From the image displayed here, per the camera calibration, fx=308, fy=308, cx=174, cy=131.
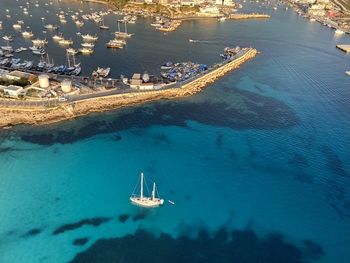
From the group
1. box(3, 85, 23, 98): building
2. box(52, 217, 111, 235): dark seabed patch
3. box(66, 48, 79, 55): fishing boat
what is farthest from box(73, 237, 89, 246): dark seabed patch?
box(66, 48, 79, 55): fishing boat

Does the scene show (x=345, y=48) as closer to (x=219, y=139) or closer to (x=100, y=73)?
(x=219, y=139)

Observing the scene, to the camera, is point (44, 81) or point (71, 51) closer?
point (44, 81)

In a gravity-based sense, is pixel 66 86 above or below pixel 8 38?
above

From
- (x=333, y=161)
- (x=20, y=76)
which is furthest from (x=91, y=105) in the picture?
(x=333, y=161)

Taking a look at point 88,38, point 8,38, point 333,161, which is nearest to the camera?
point 333,161

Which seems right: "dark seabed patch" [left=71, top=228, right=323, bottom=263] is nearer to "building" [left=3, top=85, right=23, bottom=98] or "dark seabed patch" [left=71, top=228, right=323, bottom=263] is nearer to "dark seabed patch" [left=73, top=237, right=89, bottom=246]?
"dark seabed patch" [left=73, top=237, right=89, bottom=246]

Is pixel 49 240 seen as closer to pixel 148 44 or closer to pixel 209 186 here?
pixel 209 186

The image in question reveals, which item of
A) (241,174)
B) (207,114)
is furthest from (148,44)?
(241,174)
